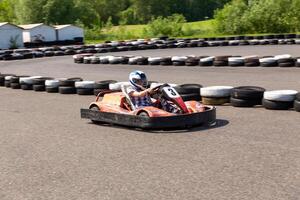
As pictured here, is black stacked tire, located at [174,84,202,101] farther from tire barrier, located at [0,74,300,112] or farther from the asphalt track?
the asphalt track

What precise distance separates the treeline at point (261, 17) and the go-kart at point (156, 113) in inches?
1221

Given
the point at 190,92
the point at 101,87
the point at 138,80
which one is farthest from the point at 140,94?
the point at 101,87

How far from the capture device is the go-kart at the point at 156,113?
6277 mm

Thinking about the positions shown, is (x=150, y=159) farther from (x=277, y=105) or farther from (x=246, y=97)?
(x=246, y=97)

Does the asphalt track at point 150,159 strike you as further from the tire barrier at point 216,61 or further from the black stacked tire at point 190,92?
the tire barrier at point 216,61

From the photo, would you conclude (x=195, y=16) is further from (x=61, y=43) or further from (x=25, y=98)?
(x=25, y=98)

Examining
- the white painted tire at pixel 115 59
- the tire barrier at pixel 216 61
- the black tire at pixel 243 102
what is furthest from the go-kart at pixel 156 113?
the white painted tire at pixel 115 59

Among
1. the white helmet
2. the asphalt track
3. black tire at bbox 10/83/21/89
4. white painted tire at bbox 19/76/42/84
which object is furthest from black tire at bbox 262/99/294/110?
black tire at bbox 10/83/21/89

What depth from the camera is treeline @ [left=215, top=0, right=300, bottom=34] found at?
119 ft

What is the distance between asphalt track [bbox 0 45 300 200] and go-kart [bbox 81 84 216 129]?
0.12 m

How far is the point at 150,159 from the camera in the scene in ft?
16.7

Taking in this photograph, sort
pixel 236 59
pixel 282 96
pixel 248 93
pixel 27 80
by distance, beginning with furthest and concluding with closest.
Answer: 1. pixel 236 59
2. pixel 27 80
3. pixel 248 93
4. pixel 282 96

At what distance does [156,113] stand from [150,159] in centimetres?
134

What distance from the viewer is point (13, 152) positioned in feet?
19.0
